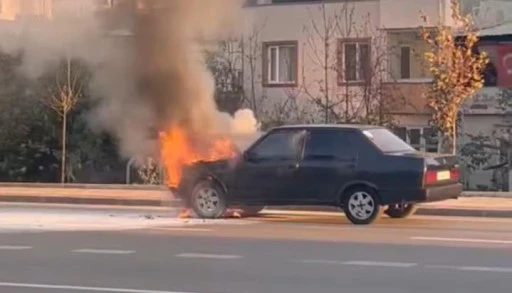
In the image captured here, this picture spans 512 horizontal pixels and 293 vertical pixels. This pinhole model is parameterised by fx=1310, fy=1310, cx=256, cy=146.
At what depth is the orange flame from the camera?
23.1m

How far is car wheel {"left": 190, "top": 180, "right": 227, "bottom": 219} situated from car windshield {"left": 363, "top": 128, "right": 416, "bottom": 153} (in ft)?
8.93

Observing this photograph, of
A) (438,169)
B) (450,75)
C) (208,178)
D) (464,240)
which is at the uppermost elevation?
(450,75)

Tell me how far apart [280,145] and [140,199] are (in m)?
5.95

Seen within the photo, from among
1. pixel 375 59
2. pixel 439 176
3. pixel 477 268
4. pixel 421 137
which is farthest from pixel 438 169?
pixel 375 59

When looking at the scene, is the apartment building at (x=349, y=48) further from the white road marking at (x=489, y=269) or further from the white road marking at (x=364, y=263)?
the white road marking at (x=489, y=269)

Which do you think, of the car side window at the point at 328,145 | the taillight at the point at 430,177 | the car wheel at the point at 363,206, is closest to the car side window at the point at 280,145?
the car side window at the point at 328,145

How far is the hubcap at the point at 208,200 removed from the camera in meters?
22.4

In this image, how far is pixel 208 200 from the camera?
73.7ft

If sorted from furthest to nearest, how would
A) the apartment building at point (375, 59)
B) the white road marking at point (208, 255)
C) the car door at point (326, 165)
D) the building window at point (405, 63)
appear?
the building window at point (405, 63) → the apartment building at point (375, 59) → the car door at point (326, 165) → the white road marking at point (208, 255)

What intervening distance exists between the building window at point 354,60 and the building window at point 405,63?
1.12m

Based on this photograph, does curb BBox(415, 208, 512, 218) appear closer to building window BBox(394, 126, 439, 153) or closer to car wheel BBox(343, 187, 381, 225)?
car wheel BBox(343, 187, 381, 225)

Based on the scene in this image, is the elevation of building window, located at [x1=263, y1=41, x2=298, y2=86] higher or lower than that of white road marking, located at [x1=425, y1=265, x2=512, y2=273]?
higher

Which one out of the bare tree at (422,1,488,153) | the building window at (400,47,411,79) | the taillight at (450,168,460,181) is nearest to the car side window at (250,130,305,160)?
the taillight at (450,168,460,181)

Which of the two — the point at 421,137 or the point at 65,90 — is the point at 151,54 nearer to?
the point at 65,90
